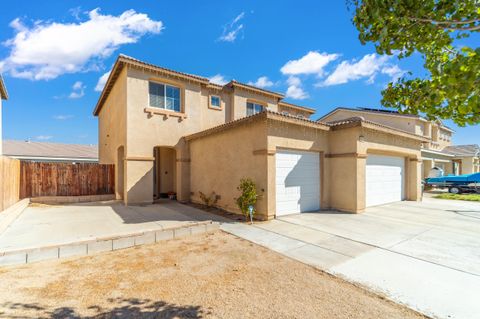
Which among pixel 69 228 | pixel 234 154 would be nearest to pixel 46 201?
pixel 69 228

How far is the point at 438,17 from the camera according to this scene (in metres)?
2.75

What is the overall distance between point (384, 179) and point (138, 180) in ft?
41.3

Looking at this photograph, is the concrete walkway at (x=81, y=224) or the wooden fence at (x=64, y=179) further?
the wooden fence at (x=64, y=179)

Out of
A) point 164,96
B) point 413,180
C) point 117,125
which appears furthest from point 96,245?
point 413,180

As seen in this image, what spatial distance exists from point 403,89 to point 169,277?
5.11 m

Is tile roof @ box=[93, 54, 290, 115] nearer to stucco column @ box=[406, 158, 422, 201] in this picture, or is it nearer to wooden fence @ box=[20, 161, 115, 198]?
wooden fence @ box=[20, 161, 115, 198]

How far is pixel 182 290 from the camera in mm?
3924

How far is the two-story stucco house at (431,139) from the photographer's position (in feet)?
71.9

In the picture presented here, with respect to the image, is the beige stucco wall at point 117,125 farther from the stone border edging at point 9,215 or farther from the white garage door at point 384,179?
the white garage door at point 384,179

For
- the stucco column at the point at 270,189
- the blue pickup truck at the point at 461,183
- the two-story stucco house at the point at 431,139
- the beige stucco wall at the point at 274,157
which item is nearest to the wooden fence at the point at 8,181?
the beige stucco wall at the point at 274,157

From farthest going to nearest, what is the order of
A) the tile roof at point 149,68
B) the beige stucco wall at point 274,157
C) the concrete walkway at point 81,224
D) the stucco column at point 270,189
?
the tile roof at point 149,68 < the beige stucco wall at point 274,157 < the stucco column at point 270,189 < the concrete walkway at point 81,224

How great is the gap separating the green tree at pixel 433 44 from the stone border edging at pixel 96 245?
20.0ft

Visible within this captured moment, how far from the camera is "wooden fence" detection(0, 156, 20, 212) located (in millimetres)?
8383

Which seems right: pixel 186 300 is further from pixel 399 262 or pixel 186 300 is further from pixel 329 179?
pixel 329 179
